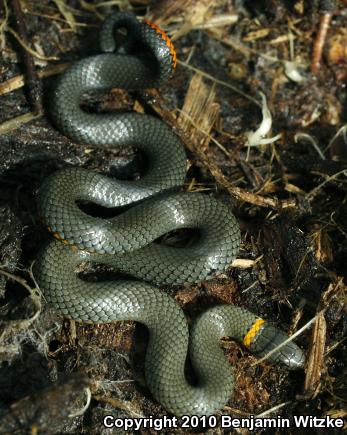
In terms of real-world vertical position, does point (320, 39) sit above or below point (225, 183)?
above

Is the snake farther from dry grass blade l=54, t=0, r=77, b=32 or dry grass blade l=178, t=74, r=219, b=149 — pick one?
dry grass blade l=54, t=0, r=77, b=32

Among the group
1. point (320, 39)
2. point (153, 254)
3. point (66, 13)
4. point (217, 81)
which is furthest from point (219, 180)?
point (66, 13)

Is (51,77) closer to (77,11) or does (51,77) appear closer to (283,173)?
(77,11)

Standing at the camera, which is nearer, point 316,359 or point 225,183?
point 316,359

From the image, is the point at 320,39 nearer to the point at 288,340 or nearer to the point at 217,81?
the point at 217,81

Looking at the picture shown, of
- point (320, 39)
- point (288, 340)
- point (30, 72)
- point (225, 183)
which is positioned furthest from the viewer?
point (320, 39)

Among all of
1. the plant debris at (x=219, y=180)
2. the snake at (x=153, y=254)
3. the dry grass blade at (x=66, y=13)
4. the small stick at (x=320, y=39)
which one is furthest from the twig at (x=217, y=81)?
the dry grass blade at (x=66, y=13)

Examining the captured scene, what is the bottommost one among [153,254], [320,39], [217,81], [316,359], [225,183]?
[316,359]

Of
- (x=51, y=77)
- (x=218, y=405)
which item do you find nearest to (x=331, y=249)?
(x=218, y=405)

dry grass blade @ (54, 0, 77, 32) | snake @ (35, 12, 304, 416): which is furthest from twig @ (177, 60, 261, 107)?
dry grass blade @ (54, 0, 77, 32)
